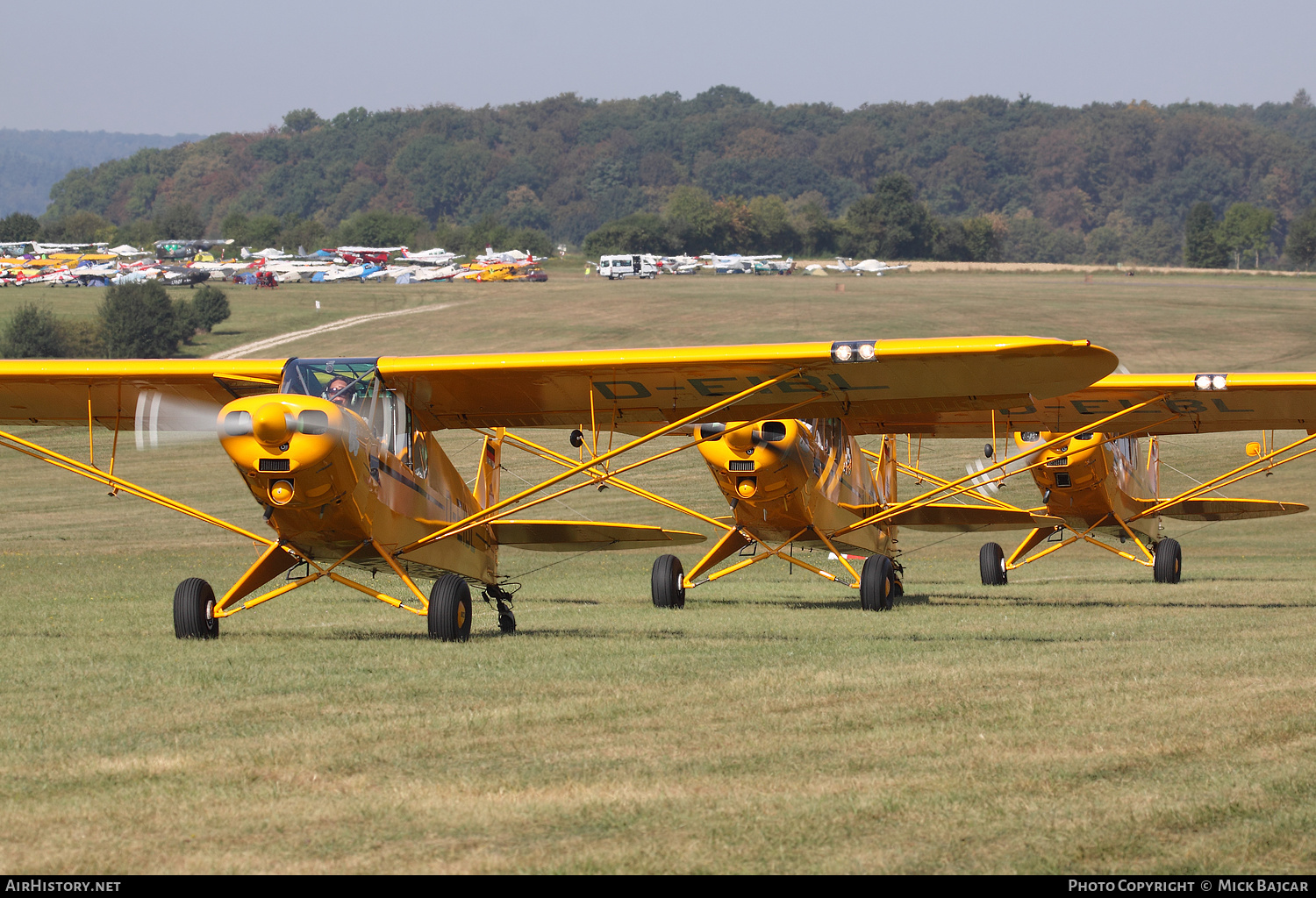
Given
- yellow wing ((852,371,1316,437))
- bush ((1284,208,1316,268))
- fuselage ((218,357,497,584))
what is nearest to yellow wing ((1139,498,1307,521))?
yellow wing ((852,371,1316,437))

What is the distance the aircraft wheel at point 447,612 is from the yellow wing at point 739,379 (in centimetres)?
178

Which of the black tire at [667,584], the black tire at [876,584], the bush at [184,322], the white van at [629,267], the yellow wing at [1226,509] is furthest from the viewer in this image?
the white van at [629,267]

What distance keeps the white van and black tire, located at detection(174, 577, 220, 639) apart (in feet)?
313

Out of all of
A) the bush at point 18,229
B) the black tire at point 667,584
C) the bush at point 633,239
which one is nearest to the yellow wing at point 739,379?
the black tire at point 667,584

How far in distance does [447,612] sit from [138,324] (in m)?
61.5

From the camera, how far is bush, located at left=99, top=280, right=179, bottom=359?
220ft

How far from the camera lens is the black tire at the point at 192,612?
1086 centimetres

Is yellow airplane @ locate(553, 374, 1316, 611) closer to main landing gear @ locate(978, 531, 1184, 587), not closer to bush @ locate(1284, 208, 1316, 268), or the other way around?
main landing gear @ locate(978, 531, 1184, 587)

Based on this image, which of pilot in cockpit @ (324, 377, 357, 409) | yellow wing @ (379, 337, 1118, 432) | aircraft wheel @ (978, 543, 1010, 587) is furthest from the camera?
aircraft wheel @ (978, 543, 1010, 587)

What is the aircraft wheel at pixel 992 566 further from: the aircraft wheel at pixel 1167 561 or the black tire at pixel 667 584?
the black tire at pixel 667 584

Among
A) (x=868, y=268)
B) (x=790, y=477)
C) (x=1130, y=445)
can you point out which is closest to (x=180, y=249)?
(x=868, y=268)

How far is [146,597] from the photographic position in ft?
51.8

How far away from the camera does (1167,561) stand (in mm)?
19375
